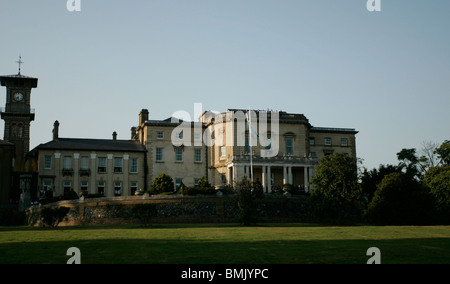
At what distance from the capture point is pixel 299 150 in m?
65.4

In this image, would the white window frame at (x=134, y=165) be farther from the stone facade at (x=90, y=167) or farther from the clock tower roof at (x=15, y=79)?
the clock tower roof at (x=15, y=79)

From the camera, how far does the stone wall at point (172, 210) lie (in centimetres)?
4562

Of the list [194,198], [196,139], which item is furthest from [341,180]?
[196,139]

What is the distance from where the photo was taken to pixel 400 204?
1677 inches

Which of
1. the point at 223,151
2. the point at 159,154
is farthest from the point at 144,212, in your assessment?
Answer: the point at 159,154

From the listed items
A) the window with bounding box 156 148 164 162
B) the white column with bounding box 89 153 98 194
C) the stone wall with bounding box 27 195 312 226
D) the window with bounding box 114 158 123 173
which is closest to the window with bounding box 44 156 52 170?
the white column with bounding box 89 153 98 194

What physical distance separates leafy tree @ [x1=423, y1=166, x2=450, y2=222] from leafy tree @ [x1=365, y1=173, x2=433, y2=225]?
1.30 metres

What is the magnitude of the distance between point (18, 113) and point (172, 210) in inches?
1381

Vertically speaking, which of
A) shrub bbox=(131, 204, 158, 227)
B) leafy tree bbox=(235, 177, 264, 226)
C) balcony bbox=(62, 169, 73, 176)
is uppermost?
balcony bbox=(62, 169, 73, 176)

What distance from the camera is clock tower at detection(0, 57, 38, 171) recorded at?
229ft

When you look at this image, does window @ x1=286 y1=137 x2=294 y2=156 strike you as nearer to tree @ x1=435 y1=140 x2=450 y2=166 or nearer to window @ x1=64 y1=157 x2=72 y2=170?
tree @ x1=435 y1=140 x2=450 y2=166

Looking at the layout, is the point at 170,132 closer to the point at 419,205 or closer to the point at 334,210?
the point at 334,210

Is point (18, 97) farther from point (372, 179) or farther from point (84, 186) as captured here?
point (372, 179)
